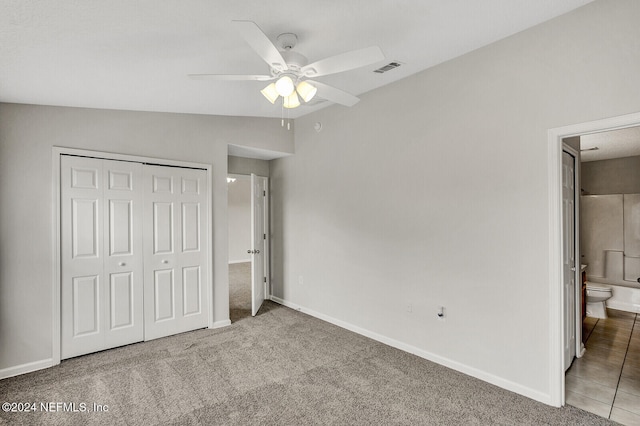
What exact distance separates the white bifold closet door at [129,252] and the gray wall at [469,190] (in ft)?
5.80

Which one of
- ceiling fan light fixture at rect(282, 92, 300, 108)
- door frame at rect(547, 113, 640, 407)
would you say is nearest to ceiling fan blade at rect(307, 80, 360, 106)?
ceiling fan light fixture at rect(282, 92, 300, 108)

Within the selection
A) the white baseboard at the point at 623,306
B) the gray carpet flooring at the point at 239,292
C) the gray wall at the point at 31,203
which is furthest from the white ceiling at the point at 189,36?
the white baseboard at the point at 623,306

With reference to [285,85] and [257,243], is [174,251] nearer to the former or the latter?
[257,243]

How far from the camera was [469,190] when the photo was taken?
3088 mm

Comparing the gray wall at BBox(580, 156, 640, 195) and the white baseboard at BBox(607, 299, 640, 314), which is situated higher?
the gray wall at BBox(580, 156, 640, 195)

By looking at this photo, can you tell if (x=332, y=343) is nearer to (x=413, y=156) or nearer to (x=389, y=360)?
(x=389, y=360)

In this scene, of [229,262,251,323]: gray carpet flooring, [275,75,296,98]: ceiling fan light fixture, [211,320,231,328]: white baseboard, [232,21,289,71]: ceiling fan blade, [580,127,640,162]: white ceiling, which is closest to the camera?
[232,21,289,71]: ceiling fan blade

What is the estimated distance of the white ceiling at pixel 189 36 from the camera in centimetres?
190

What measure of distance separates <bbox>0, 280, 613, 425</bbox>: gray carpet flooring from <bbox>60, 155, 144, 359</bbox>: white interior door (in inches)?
10.0

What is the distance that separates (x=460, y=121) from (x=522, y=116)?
0.53 metres

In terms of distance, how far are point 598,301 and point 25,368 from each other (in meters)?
6.89

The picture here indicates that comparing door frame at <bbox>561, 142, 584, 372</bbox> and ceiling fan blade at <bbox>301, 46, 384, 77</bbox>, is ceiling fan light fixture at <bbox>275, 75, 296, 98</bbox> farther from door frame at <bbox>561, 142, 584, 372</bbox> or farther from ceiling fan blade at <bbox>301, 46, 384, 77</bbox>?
door frame at <bbox>561, 142, 584, 372</bbox>

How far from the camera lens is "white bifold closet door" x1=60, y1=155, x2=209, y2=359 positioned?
135 inches

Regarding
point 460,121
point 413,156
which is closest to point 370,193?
point 413,156
